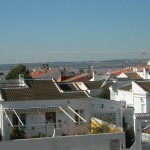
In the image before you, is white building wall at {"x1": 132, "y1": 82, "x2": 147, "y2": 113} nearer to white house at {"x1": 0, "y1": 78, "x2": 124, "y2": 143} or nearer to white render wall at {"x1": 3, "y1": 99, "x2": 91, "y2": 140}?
white house at {"x1": 0, "y1": 78, "x2": 124, "y2": 143}

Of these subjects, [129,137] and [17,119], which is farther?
[17,119]

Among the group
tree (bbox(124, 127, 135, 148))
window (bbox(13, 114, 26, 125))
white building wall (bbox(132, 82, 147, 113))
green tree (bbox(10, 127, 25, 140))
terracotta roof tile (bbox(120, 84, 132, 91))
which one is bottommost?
tree (bbox(124, 127, 135, 148))

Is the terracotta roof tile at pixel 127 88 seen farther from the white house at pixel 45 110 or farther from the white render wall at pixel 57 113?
the white render wall at pixel 57 113

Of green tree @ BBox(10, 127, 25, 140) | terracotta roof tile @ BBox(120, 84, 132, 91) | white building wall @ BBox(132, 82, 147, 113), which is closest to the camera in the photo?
green tree @ BBox(10, 127, 25, 140)

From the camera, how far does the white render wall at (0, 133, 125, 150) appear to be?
24281 mm

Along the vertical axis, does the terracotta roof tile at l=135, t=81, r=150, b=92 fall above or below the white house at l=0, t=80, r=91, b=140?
above

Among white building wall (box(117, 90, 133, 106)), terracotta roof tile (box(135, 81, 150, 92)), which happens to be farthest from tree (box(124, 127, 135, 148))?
white building wall (box(117, 90, 133, 106))

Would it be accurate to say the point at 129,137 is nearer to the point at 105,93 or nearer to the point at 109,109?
the point at 109,109

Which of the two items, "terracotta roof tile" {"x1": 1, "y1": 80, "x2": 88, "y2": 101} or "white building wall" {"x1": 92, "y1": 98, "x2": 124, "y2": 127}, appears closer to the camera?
"terracotta roof tile" {"x1": 1, "y1": 80, "x2": 88, "y2": 101}

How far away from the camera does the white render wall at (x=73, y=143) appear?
24.3 m

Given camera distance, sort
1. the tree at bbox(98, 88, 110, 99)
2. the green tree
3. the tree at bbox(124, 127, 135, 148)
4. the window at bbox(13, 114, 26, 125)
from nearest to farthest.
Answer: the green tree < the tree at bbox(124, 127, 135, 148) < the window at bbox(13, 114, 26, 125) < the tree at bbox(98, 88, 110, 99)

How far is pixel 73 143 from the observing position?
1001 inches

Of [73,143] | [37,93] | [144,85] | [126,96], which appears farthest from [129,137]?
[126,96]

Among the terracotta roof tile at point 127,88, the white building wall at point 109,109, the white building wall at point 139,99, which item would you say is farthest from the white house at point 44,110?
the terracotta roof tile at point 127,88
